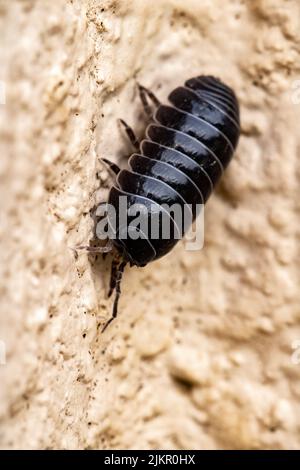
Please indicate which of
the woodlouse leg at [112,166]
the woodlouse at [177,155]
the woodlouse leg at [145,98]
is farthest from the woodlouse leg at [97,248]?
the woodlouse leg at [145,98]

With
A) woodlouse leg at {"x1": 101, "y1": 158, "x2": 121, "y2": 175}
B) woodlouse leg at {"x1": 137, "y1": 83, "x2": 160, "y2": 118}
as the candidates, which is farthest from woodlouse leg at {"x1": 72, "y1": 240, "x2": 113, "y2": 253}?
woodlouse leg at {"x1": 137, "y1": 83, "x2": 160, "y2": 118}

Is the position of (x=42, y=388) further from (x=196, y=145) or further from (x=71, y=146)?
(x=196, y=145)

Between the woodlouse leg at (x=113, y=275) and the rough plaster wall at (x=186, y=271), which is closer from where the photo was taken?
the rough plaster wall at (x=186, y=271)

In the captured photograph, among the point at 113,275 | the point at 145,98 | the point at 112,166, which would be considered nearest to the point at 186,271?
the point at 113,275

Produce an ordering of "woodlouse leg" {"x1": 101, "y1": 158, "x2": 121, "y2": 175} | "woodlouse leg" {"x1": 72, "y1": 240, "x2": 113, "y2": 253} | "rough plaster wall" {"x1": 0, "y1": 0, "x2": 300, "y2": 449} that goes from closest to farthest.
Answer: "rough plaster wall" {"x1": 0, "y1": 0, "x2": 300, "y2": 449}, "woodlouse leg" {"x1": 72, "y1": 240, "x2": 113, "y2": 253}, "woodlouse leg" {"x1": 101, "y1": 158, "x2": 121, "y2": 175}

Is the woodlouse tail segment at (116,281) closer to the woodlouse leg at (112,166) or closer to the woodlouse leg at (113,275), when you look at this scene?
the woodlouse leg at (113,275)

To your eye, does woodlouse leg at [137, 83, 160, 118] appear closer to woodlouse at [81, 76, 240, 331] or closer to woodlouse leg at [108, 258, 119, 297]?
woodlouse at [81, 76, 240, 331]

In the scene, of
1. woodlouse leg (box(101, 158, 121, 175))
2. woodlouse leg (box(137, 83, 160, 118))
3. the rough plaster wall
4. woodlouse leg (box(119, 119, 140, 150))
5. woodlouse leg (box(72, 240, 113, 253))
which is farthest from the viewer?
woodlouse leg (box(137, 83, 160, 118))
